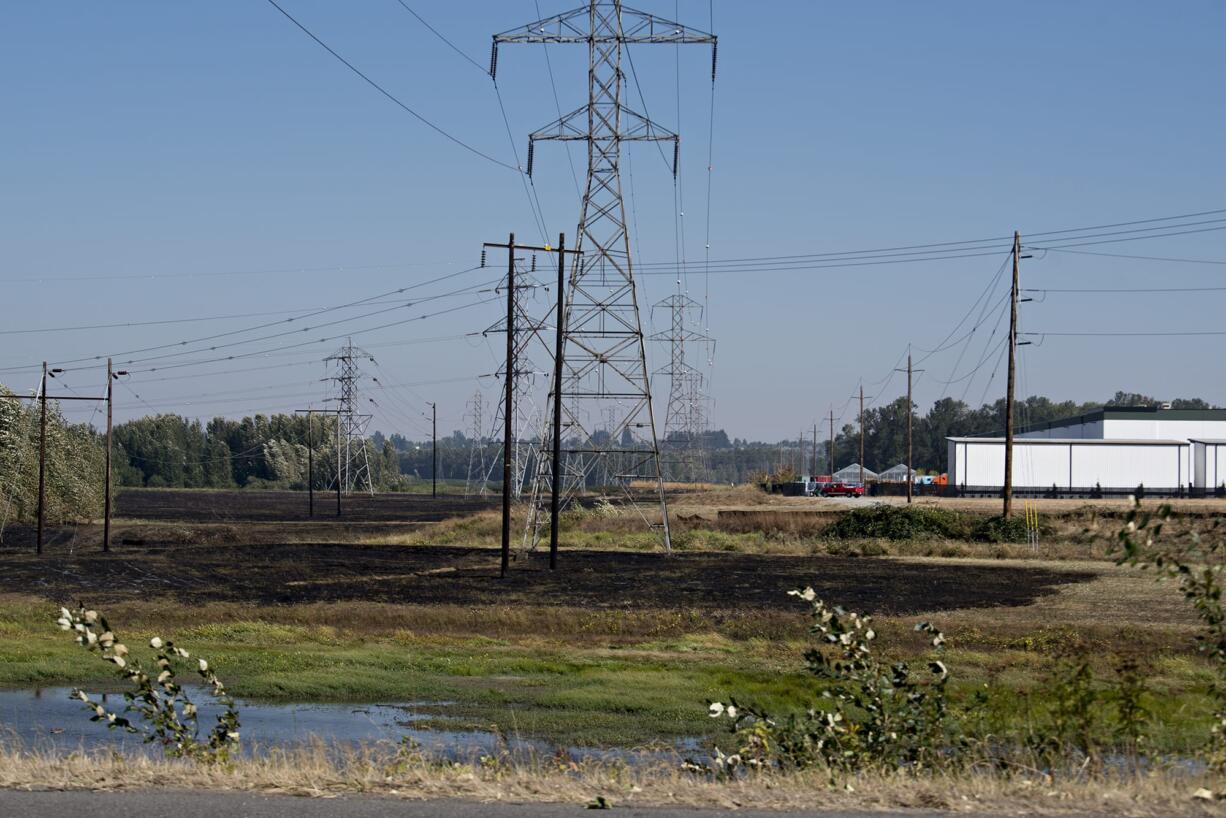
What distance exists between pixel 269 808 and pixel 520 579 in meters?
33.6

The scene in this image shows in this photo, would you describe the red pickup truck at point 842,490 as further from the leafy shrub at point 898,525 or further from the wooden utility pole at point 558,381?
the wooden utility pole at point 558,381

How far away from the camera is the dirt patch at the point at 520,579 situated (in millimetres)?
36375

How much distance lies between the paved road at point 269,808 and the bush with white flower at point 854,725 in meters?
1.83

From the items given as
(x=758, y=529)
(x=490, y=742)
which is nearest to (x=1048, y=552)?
(x=758, y=529)

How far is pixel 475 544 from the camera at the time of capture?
6147 centimetres

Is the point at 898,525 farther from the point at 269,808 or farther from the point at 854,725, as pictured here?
the point at 269,808

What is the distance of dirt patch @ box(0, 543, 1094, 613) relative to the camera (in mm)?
36375

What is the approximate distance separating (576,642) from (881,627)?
693 centimetres

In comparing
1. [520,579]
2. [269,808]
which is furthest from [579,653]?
[269,808]

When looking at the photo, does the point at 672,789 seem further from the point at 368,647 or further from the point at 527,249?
the point at 527,249

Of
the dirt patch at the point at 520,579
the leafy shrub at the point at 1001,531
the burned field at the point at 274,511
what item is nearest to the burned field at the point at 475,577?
the dirt patch at the point at 520,579

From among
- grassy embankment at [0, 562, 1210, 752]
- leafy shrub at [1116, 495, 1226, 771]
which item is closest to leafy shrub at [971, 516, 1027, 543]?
grassy embankment at [0, 562, 1210, 752]

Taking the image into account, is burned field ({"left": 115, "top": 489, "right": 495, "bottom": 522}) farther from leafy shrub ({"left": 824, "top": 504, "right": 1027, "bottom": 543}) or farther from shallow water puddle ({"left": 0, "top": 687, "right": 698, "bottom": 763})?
shallow water puddle ({"left": 0, "top": 687, "right": 698, "bottom": 763})

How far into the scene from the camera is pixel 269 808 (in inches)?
342
